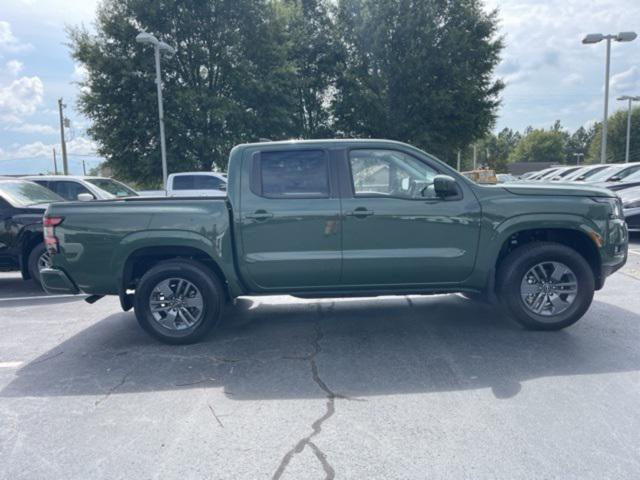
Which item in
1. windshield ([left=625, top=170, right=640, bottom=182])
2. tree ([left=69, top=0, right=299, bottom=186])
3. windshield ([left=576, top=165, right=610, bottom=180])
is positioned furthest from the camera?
tree ([left=69, top=0, right=299, bottom=186])

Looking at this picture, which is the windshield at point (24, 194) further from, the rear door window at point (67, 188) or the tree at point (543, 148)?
the tree at point (543, 148)

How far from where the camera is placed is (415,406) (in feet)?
11.1

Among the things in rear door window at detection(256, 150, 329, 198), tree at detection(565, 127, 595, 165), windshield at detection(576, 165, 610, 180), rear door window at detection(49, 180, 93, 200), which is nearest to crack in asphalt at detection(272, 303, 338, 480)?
rear door window at detection(256, 150, 329, 198)

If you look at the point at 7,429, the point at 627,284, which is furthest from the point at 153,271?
the point at 627,284

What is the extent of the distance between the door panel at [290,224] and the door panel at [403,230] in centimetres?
20

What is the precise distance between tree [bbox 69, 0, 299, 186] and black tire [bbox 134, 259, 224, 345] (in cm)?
1630

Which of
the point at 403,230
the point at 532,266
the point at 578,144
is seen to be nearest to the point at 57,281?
the point at 403,230

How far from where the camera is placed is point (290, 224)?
4555 millimetres

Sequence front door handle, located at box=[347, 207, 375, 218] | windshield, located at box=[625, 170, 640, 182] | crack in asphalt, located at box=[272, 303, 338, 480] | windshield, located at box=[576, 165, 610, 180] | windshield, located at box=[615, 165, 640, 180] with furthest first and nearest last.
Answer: windshield, located at box=[576, 165, 610, 180]
windshield, located at box=[615, 165, 640, 180]
windshield, located at box=[625, 170, 640, 182]
front door handle, located at box=[347, 207, 375, 218]
crack in asphalt, located at box=[272, 303, 338, 480]

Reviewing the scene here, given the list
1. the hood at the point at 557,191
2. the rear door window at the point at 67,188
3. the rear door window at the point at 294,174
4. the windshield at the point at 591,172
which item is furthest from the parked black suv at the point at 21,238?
the windshield at the point at 591,172

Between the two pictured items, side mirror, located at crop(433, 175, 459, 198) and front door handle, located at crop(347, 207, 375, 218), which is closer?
side mirror, located at crop(433, 175, 459, 198)

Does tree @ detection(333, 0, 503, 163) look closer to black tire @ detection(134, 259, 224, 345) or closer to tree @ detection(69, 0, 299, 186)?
tree @ detection(69, 0, 299, 186)

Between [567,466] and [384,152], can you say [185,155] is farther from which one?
[567,466]

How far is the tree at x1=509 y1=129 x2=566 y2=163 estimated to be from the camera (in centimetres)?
9162
